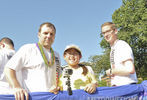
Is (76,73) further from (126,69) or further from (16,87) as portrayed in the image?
(16,87)

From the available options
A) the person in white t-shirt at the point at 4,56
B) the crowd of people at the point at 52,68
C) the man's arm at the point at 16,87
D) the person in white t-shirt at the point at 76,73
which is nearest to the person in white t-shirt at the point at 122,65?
the crowd of people at the point at 52,68

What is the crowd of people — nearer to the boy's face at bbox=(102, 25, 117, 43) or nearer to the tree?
the boy's face at bbox=(102, 25, 117, 43)

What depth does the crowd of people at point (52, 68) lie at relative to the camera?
276cm

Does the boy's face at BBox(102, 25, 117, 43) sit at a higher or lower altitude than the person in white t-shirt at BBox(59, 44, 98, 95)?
higher

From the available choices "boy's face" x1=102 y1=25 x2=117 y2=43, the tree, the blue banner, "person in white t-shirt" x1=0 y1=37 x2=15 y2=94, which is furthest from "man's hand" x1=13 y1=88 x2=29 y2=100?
the tree

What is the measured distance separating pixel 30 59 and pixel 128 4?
22.6 m

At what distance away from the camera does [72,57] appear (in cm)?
329

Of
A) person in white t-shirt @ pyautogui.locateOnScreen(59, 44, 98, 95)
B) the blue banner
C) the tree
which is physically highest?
the tree

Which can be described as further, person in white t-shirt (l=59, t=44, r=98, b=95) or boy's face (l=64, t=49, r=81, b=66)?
boy's face (l=64, t=49, r=81, b=66)

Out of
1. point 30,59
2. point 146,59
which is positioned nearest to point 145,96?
point 30,59

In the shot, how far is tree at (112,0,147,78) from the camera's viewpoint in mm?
21111

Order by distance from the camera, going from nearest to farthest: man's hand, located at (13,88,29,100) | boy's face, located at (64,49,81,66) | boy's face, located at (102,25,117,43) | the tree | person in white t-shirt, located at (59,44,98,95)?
man's hand, located at (13,88,29,100)
person in white t-shirt, located at (59,44,98,95)
boy's face, located at (64,49,81,66)
boy's face, located at (102,25,117,43)
the tree

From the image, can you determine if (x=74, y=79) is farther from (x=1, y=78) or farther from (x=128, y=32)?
(x=128, y=32)

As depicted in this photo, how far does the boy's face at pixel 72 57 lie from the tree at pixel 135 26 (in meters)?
18.1
